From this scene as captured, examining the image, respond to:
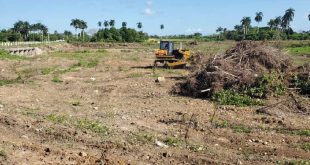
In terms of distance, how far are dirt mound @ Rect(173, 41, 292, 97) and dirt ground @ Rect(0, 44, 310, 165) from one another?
835 mm

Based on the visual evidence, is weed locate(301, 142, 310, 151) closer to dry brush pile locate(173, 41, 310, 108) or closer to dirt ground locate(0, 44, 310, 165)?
dirt ground locate(0, 44, 310, 165)

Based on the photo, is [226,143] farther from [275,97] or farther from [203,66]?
[203,66]

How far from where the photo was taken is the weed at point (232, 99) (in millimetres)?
15266

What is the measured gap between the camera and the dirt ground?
30.2 feet

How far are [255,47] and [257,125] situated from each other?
791cm

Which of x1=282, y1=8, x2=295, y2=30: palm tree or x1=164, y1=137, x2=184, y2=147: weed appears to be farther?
x1=282, y1=8, x2=295, y2=30: palm tree

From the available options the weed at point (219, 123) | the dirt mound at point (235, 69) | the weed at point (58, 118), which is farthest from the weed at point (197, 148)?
the dirt mound at point (235, 69)

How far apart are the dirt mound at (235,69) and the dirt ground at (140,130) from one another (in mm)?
835

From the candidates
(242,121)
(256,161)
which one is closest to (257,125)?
(242,121)

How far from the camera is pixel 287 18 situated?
11606cm

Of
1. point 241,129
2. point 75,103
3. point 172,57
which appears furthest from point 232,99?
point 172,57

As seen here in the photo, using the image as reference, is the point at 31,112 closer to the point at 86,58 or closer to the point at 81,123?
the point at 81,123

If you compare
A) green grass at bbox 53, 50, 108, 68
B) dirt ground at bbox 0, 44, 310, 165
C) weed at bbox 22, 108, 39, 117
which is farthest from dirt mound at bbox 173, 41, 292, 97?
green grass at bbox 53, 50, 108, 68

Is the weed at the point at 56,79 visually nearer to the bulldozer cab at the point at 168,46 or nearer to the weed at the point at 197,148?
the bulldozer cab at the point at 168,46
